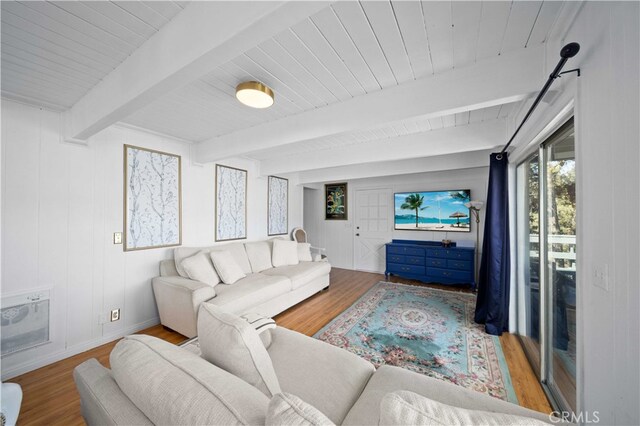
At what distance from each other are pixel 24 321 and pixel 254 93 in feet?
8.92

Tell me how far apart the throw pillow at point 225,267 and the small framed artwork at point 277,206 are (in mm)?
1511

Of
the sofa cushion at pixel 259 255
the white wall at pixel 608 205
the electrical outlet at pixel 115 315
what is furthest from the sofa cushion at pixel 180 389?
the sofa cushion at pixel 259 255

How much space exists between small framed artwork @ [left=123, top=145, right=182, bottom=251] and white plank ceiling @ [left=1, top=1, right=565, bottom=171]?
0.78m

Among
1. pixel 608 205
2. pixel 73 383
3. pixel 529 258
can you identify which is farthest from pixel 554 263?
pixel 73 383

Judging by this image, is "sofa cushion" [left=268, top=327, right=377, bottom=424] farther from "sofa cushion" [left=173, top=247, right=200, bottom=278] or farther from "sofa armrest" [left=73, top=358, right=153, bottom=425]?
"sofa cushion" [left=173, top=247, right=200, bottom=278]

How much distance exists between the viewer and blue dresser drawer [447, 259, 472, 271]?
4094 mm

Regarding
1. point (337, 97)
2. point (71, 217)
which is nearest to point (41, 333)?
point (71, 217)

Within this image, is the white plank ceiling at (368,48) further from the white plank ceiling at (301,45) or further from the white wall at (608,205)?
the white wall at (608,205)

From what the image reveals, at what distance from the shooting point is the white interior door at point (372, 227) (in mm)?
5340

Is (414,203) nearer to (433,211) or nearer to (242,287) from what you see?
(433,211)

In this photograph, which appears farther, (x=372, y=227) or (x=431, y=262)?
(x=372, y=227)

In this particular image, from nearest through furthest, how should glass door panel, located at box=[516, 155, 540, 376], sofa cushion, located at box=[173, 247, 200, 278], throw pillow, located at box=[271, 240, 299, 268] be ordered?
1. glass door panel, located at box=[516, 155, 540, 376]
2. sofa cushion, located at box=[173, 247, 200, 278]
3. throw pillow, located at box=[271, 240, 299, 268]

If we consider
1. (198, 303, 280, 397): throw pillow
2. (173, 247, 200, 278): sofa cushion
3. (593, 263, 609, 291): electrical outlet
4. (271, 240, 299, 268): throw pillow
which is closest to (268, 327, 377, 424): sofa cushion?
(198, 303, 280, 397): throw pillow

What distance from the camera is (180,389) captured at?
0.72 metres
